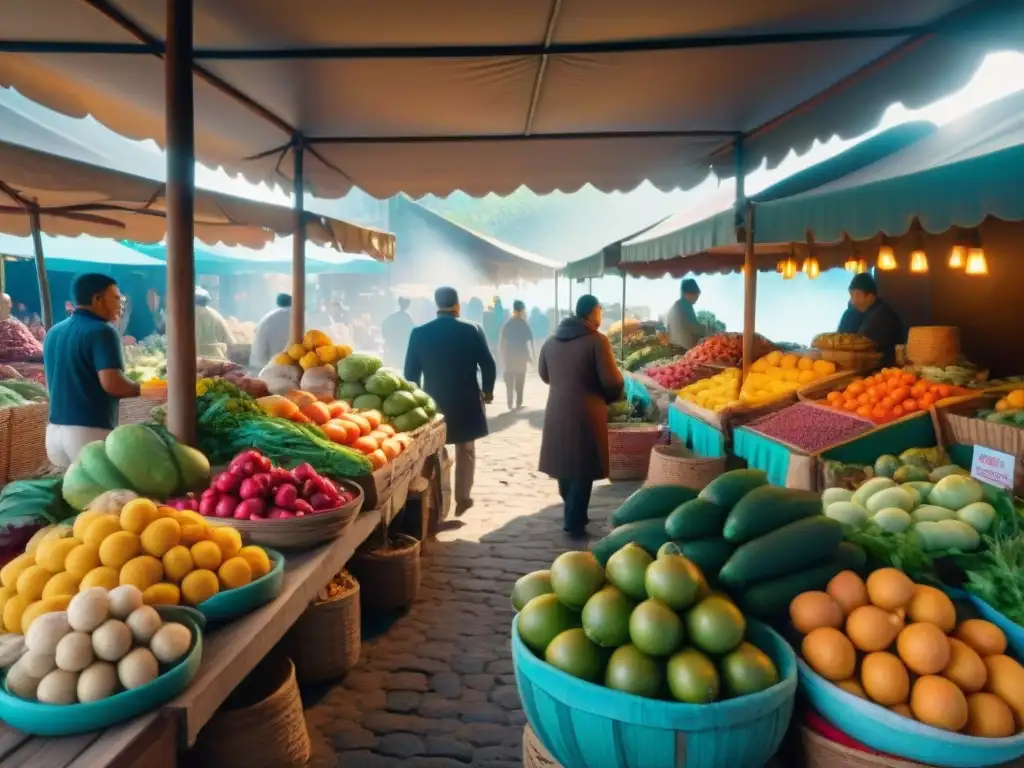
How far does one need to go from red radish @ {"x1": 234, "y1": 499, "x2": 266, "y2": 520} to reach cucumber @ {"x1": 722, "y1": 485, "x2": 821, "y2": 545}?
189cm

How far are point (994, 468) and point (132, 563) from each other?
3514mm

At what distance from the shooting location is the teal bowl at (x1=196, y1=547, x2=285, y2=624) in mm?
2291

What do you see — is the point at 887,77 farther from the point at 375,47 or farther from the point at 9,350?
the point at 9,350

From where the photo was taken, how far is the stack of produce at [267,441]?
11.9 ft

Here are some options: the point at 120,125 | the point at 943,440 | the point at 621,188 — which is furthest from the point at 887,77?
the point at 120,125

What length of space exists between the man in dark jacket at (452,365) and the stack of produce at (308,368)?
735 millimetres

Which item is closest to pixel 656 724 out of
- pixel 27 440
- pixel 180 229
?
pixel 180 229

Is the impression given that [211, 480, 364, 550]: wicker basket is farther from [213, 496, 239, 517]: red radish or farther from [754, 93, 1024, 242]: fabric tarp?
[754, 93, 1024, 242]: fabric tarp

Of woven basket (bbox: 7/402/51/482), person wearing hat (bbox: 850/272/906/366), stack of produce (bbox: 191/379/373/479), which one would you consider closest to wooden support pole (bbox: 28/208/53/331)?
woven basket (bbox: 7/402/51/482)

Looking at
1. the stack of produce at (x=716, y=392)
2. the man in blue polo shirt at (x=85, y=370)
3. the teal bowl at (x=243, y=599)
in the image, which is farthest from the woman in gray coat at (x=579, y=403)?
the teal bowl at (x=243, y=599)

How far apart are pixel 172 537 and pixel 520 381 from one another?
11.8 m

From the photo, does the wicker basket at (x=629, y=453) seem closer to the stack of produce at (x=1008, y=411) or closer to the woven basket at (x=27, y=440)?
the stack of produce at (x=1008, y=411)

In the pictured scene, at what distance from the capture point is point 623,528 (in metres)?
2.26

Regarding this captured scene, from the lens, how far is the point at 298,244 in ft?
20.5
